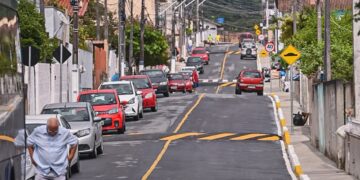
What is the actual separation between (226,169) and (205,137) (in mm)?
10149

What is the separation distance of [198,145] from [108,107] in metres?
5.89

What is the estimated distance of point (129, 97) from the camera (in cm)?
4209

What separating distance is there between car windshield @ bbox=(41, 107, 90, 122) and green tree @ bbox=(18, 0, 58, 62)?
9.32m

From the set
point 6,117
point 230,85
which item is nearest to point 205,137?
point 6,117

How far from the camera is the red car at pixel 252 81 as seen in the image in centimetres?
6525

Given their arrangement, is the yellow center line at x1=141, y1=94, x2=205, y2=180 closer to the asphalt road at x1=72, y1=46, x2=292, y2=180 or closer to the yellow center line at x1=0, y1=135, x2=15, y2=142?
the asphalt road at x1=72, y1=46, x2=292, y2=180

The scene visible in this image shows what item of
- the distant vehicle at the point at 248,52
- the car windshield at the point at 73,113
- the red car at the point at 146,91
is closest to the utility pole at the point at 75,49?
the red car at the point at 146,91

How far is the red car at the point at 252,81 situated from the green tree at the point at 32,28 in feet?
84.2

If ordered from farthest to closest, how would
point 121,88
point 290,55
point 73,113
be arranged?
point 121,88, point 290,55, point 73,113

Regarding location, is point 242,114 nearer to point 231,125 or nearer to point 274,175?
point 231,125

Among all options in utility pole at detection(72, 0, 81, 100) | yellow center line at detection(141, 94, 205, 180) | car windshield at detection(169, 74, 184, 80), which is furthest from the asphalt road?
car windshield at detection(169, 74, 184, 80)

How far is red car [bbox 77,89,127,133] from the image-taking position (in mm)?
36500

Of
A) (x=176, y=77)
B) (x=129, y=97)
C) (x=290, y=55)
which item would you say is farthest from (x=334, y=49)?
(x=176, y=77)

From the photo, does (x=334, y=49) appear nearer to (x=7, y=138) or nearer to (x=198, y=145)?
(x=198, y=145)
